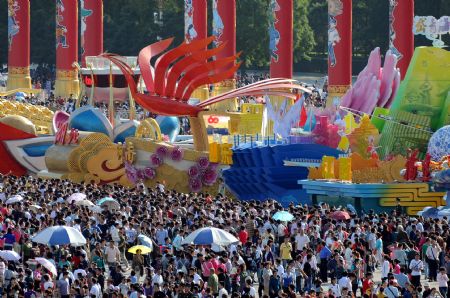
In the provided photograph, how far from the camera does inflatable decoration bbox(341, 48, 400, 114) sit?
Result: 44.9 m

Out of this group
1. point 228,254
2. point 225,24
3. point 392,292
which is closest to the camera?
point 392,292

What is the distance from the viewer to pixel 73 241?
27.0 meters

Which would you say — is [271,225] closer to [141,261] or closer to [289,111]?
[141,261]

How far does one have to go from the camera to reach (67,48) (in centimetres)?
7094

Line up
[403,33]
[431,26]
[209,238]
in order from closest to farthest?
Answer: [209,238]
[431,26]
[403,33]

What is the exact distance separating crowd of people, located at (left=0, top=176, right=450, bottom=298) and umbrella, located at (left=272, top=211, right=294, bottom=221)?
0.11m

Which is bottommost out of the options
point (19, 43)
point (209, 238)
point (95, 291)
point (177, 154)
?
point (95, 291)

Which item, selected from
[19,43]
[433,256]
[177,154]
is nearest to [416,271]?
[433,256]

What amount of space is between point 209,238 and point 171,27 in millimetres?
58648

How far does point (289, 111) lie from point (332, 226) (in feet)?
37.3

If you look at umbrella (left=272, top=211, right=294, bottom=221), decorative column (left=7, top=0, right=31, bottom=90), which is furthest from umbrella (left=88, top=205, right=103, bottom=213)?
decorative column (left=7, top=0, right=31, bottom=90)

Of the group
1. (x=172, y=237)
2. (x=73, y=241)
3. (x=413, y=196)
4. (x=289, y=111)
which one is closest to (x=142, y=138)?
(x=289, y=111)

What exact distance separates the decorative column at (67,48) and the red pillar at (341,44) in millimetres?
16195

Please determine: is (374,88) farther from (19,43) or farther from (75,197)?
(19,43)
